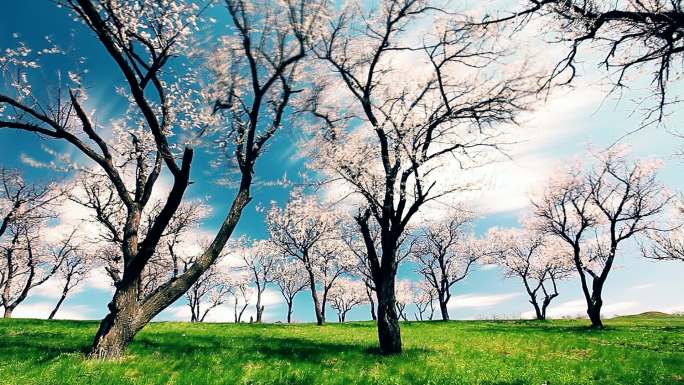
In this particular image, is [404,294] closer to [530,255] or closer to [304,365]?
[530,255]

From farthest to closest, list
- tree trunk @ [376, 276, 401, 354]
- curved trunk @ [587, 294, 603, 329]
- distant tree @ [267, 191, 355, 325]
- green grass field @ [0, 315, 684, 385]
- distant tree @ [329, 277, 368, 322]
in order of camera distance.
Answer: distant tree @ [329, 277, 368, 322], distant tree @ [267, 191, 355, 325], curved trunk @ [587, 294, 603, 329], tree trunk @ [376, 276, 401, 354], green grass field @ [0, 315, 684, 385]

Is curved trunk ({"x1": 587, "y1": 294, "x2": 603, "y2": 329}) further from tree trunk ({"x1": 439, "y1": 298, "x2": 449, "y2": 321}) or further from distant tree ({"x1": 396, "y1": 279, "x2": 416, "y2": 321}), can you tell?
distant tree ({"x1": 396, "y1": 279, "x2": 416, "y2": 321})

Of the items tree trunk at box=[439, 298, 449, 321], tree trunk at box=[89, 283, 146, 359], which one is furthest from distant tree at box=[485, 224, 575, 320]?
tree trunk at box=[89, 283, 146, 359]

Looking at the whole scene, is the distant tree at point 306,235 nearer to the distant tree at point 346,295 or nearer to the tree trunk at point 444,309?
the tree trunk at point 444,309

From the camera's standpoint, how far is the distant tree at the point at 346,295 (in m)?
87.1

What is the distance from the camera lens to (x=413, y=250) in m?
53.5

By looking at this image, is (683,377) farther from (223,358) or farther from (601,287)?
(601,287)

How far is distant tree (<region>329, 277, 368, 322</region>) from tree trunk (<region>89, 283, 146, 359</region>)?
75.0m

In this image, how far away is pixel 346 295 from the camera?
9169 cm

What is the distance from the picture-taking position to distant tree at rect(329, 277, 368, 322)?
87125 millimetres

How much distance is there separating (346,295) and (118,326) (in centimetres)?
8444

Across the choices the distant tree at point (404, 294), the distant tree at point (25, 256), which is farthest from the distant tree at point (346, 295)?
the distant tree at point (25, 256)

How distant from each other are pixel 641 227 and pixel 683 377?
2305 centimetres

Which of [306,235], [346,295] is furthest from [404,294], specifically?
[306,235]
